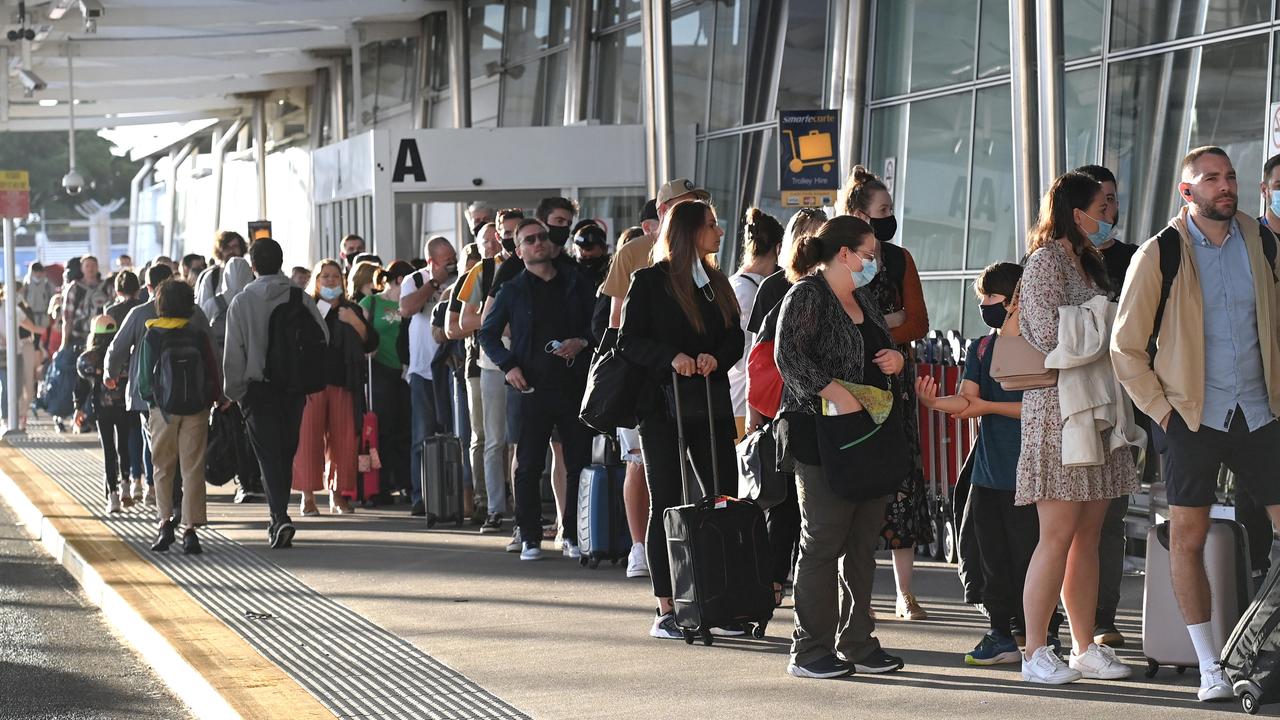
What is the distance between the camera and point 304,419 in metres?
12.8

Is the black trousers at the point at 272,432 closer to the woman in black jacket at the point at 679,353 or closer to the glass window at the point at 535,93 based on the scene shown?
the woman in black jacket at the point at 679,353

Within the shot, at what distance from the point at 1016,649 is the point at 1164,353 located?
1416 mm

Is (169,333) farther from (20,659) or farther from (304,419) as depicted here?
(20,659)

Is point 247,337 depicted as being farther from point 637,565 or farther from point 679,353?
point 679,353

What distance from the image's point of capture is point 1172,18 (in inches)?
492

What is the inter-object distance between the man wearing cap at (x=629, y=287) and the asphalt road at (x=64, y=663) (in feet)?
7.35

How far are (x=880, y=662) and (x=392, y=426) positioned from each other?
7.38 m

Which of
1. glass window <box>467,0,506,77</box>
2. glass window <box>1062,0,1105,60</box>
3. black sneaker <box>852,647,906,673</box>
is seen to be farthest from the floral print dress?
glass window <box>467,0,506,77</box>

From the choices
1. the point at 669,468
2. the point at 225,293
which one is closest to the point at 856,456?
the point at 669,468

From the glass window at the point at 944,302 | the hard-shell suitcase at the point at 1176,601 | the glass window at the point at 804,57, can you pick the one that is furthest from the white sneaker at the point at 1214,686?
the glass window at the point at 804,57

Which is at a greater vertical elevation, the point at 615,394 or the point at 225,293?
the point at 225,293

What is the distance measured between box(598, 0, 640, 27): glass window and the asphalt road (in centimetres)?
1272

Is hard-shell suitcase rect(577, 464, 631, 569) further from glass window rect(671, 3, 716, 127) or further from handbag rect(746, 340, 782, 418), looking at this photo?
glass window rect(671, 3, 716, 127)

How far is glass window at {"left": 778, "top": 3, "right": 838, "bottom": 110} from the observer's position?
17203mm
